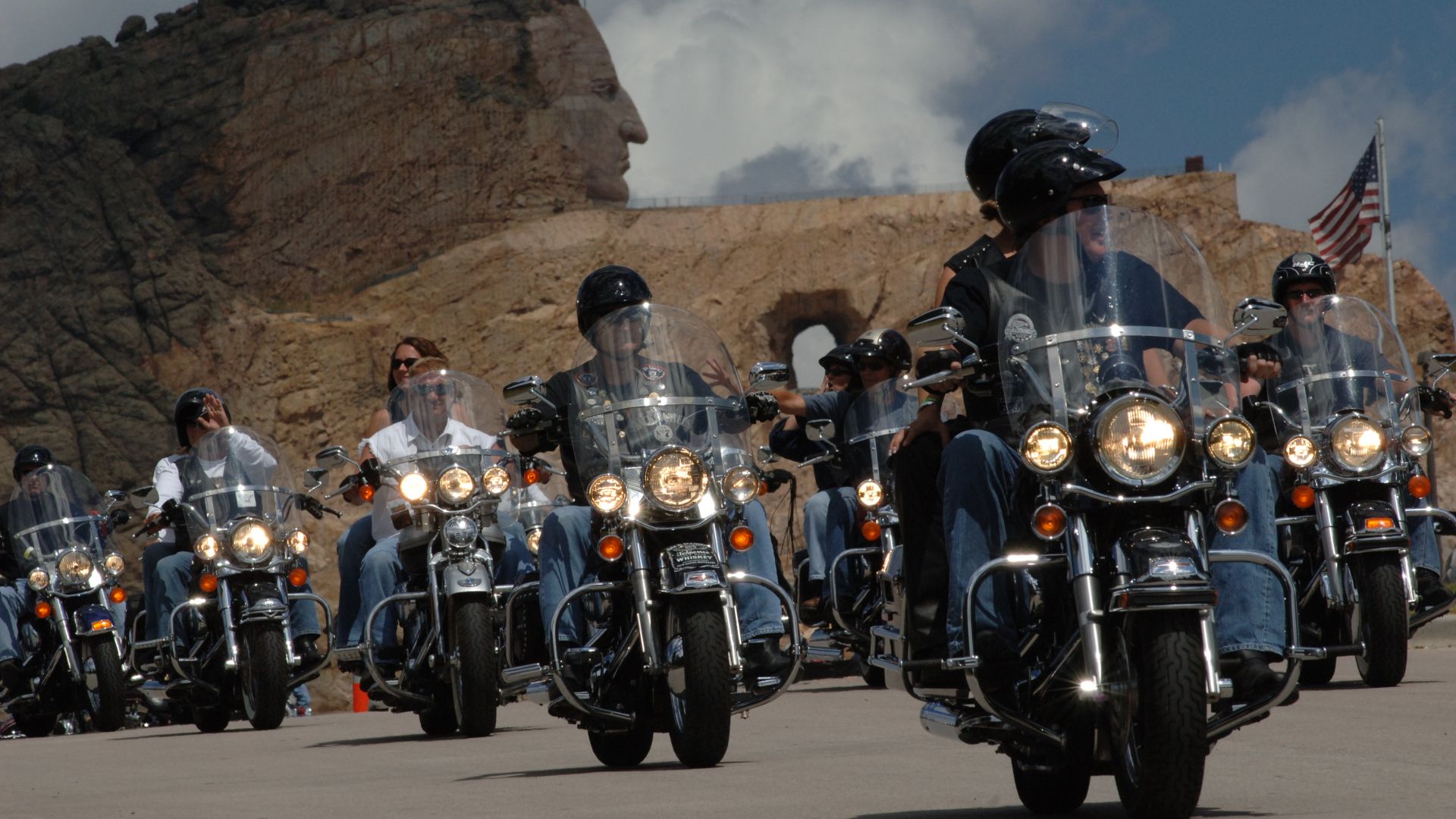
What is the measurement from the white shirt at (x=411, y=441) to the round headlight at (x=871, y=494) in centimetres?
261

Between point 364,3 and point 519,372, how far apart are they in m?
14.7

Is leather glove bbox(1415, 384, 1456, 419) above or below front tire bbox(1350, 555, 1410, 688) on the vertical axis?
above

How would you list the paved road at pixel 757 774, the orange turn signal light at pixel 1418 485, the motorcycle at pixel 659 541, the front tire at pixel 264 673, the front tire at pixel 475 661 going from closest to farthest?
the paved road at pixel 757 774 < the motorcycle at pixel 659 541 < the front tire at pixel 475 661 < the orange turn signal light at pixel 1418 485 < the front tire at pixel 264 673

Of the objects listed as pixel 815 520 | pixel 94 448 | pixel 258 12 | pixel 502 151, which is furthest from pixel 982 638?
pixel 258 12

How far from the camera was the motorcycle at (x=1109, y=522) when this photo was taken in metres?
4.21

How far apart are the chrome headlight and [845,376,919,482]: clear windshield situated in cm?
572

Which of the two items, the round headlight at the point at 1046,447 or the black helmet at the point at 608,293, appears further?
the black helmet at the point at 608,293

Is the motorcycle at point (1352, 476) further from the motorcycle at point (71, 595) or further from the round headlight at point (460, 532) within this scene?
the motorcycle at point (71, 595)

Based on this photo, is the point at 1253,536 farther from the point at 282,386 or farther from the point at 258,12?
the point at 258,12

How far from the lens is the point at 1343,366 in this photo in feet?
32.4

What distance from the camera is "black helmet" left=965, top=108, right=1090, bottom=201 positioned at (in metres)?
6.07

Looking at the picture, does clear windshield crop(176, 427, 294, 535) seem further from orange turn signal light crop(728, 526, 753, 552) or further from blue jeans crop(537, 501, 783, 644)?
orange turn signal light crop(728, 526, 753, 552)

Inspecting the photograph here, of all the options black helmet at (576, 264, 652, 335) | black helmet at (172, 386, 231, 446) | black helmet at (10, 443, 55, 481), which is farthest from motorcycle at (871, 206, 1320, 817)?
black helmet at (10, 443, 55, 481)

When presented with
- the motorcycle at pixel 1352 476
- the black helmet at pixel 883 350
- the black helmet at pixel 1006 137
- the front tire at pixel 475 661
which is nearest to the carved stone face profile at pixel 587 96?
the black helmet at pixel 883 350
